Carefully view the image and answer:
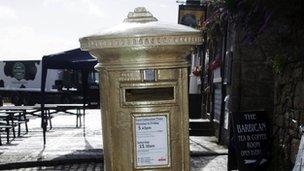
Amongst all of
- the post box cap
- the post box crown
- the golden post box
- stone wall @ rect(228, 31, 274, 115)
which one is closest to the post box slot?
the golden post box

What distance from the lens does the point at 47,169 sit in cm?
902

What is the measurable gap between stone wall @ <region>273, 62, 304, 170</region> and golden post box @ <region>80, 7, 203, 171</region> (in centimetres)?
310

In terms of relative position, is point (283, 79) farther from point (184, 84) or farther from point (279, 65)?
Result: point (184, 84)

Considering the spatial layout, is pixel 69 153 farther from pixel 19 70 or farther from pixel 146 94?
pixel 19 70

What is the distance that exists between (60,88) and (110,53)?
84.1 feet

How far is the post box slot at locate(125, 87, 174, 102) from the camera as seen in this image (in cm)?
325

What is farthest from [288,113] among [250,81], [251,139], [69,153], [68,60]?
[68,60]

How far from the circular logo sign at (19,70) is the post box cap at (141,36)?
104 feet

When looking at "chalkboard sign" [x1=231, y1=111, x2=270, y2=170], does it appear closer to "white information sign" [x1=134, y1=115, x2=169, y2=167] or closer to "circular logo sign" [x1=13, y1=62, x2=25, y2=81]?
"white information sign" [x1=134, y1=115, x2=169, y2=167]

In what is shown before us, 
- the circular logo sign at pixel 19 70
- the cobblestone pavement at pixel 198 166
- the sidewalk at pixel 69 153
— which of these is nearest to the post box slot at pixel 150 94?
the cobblestone pavement at pixel 198 166

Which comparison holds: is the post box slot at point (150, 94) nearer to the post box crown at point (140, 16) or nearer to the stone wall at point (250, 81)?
the post box crown at point (140, 16)

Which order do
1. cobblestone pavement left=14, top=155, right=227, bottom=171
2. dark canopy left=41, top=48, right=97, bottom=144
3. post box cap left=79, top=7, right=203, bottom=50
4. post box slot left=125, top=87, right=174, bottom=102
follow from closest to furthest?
1. post box cap left=79, top=7, right=203, bottom=50
2. post box slot left=125, top=87, right=174, bottom=102
3. cobblestone pavement left=14, top=155, right=227, bottom=171
4. dark canopy left=41, top=48, right=97, bottom=144

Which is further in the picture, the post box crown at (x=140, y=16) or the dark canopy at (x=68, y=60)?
the dark canopy at (x=68, y=60)

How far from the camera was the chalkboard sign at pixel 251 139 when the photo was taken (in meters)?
7.38
